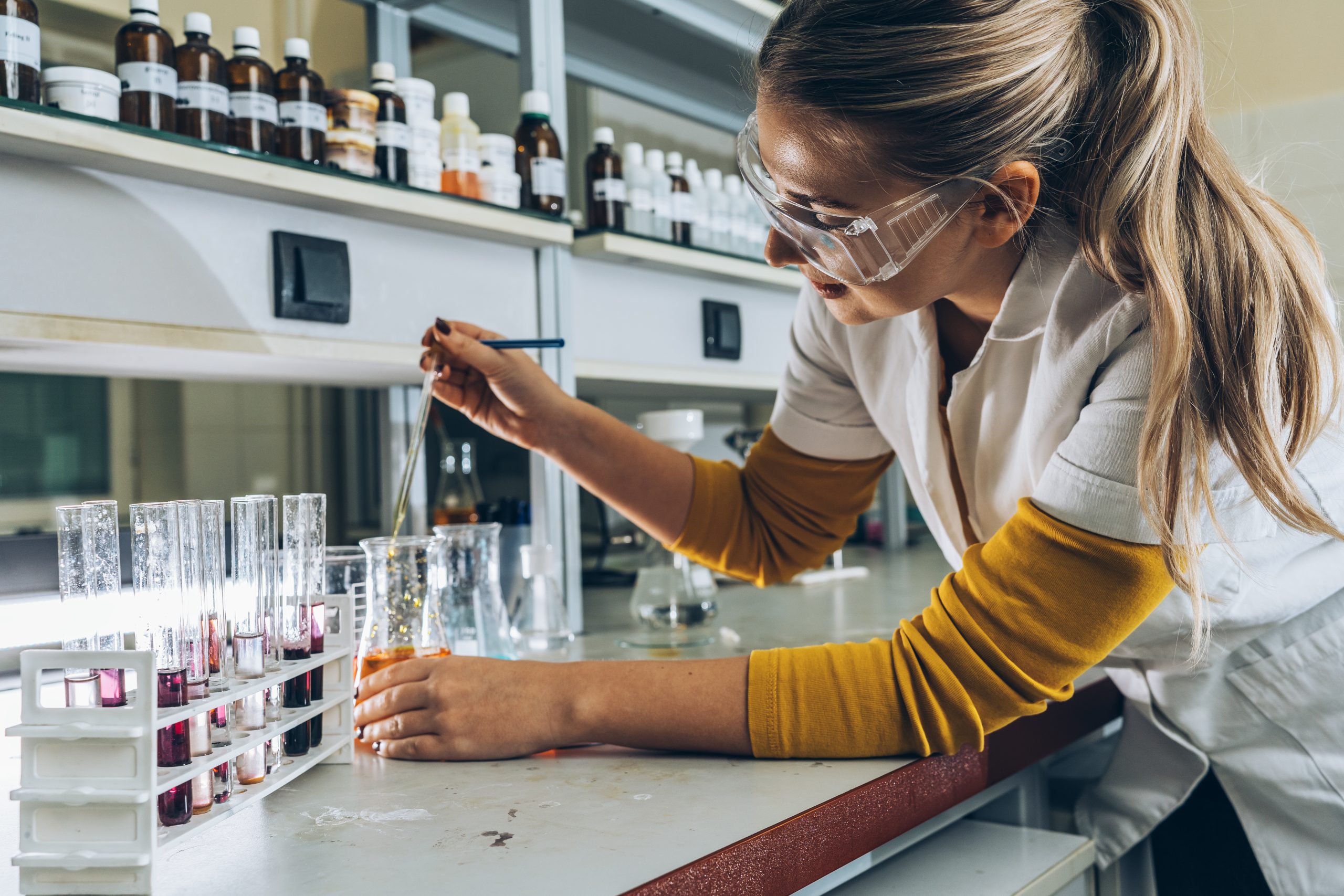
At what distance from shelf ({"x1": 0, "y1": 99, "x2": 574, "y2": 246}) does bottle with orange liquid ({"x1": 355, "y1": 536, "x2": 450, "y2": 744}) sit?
408 mm

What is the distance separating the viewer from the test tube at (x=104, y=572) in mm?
581

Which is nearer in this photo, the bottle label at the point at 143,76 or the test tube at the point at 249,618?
the test tube at the point at 249,618

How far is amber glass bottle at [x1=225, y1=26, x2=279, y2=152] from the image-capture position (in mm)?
1063

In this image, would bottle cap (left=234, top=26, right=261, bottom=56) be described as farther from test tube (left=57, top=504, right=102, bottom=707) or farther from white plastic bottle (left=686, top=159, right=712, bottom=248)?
white plastic bottle (left=686, top=159, right=712, bottom=248)

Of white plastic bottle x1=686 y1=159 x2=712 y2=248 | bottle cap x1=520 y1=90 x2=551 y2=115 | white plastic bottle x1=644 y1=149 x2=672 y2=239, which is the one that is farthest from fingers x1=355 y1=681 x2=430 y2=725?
white plastic bottle x1=686 y1=159 x2=712 y2=248

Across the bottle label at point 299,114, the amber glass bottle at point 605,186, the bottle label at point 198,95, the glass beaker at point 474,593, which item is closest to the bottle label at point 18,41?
the bottle label at point 198,95

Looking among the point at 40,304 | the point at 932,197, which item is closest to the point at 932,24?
the point at 932,197

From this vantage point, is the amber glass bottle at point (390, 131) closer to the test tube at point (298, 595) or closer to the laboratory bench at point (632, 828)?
the test tube at point (298, 595)

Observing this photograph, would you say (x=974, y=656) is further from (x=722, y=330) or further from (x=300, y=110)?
(x=722, y=330)

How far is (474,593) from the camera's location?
3.61ft

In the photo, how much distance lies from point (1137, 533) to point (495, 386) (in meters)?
0.69

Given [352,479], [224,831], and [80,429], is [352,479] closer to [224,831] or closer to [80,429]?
[80,429]

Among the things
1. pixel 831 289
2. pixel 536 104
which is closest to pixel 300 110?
pixel 536 104

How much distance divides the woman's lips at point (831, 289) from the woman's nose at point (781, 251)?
0.12 feet
